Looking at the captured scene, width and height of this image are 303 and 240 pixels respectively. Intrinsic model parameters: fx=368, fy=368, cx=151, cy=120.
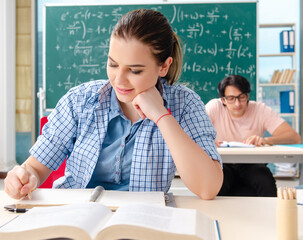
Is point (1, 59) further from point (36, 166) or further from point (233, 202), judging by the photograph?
point (233, 202)

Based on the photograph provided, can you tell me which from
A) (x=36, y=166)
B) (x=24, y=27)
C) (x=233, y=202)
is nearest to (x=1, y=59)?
(x=24, y=27)

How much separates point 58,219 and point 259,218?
500 millimetres

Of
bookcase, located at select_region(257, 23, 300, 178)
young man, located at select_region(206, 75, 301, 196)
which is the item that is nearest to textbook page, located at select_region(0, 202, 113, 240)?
young man, located at select_region(206, 75, 301, 196)

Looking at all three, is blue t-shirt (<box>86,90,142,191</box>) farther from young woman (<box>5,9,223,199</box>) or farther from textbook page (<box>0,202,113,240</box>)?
textbook page (<box>0,202,113,240</box>)

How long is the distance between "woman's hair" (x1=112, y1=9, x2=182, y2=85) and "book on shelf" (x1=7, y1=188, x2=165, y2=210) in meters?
0.47

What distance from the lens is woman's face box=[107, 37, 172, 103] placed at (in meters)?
1.15

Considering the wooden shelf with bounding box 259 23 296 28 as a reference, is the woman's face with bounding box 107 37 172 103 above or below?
below

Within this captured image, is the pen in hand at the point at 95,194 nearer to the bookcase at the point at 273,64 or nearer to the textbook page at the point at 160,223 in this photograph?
the textbook page at the point at 160,223

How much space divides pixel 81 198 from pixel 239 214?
0.42 meters

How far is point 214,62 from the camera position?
4.26 meters

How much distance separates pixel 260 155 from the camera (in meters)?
2.41

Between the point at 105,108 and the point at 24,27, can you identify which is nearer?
the point at 105,108

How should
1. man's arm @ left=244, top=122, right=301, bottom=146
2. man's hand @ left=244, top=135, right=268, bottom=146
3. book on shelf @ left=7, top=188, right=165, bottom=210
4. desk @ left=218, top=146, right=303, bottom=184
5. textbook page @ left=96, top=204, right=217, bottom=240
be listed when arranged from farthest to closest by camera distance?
man's arm @ left=244, top=122, right=301, bottom=146, man's hand @ left=244, top=135, right=268, bottom=146, desk @ left=218, top=146, right=303, bottom=184, book on shelf @ left=7, top=188, right=165, bottom=210, textbook page @ left=96, top=204, right=217, bottom=240

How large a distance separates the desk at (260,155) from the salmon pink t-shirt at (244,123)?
65 centimetres
